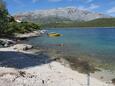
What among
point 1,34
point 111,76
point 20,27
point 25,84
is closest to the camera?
point 25,84

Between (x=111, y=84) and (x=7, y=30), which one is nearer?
(x=111, y=84)

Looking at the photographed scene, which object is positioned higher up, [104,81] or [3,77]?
[3,77]

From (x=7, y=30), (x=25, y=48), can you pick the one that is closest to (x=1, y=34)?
(x=7, y=30)

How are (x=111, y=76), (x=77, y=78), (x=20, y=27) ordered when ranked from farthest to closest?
(x=20, y=27)
(x=111, y=76)
(x=77, y=78)

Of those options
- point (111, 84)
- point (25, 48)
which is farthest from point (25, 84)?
point (25, 48)

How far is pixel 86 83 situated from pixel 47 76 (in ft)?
12.0

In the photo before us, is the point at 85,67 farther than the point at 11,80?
Yes

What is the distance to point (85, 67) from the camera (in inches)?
1088

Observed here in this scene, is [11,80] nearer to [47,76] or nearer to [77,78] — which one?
[47,76]

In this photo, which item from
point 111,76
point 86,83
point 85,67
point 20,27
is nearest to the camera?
point 86,83

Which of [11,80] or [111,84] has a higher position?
[11,80]

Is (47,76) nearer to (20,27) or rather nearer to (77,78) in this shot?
(77,78)

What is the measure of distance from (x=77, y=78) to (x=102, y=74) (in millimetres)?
4276

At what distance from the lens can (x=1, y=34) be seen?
7338 centimetres
